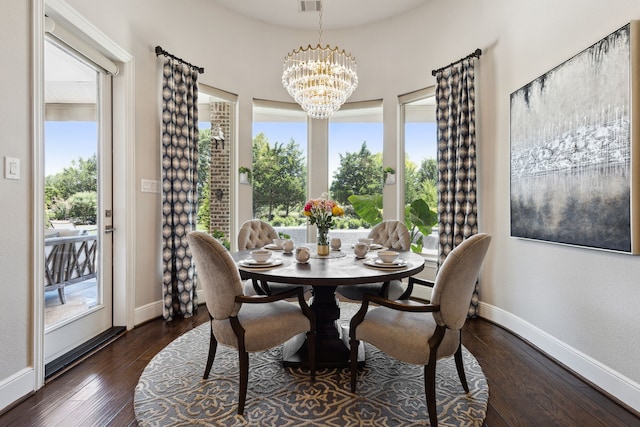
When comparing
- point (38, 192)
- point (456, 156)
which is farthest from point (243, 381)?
point (456, 156)

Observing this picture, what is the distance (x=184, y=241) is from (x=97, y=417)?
5.63 feet

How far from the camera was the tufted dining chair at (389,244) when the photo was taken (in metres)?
2.57

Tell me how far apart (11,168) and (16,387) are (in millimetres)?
1214

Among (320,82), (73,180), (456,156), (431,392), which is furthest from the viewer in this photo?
(456,156)

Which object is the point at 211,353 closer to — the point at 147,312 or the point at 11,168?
the point at 147,312

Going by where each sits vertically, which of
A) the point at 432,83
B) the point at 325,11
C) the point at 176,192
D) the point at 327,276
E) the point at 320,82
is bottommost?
the point at 327,276

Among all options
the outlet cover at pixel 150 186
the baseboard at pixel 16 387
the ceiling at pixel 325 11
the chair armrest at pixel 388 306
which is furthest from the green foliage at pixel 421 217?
the baseboard at pixel 16 387

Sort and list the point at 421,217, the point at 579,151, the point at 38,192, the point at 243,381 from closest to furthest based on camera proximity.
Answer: the point at 243,381
the point at 38,192
the point at 579,151
the point at 421,217

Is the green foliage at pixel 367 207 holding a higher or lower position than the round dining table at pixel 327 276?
higher

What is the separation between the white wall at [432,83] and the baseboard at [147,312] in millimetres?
50

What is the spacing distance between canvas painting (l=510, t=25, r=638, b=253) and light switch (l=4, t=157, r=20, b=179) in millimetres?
3385

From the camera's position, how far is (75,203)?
248 cm

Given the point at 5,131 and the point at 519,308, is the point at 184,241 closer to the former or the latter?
the point at 5,131

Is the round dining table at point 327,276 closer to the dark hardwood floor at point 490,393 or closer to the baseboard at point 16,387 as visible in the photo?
the dark hardwood floor at point 490,393
